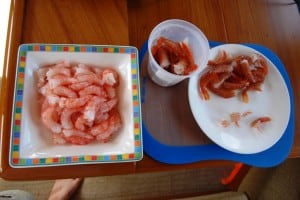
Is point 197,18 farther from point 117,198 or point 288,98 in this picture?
point 117,198

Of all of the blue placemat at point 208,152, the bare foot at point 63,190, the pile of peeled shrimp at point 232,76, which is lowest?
the bare foot at point 63,190

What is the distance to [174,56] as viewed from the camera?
62 cm

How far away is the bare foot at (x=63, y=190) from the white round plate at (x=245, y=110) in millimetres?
582

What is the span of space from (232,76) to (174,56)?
0.62ft

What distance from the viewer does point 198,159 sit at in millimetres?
626

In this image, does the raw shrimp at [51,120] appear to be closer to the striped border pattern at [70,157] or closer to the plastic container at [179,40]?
the striped border pattern at [70,157]

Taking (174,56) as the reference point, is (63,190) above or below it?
below

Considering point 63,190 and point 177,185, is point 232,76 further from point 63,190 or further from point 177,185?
point 63,190

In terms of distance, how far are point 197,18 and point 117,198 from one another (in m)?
0.68

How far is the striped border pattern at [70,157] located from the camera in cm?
49

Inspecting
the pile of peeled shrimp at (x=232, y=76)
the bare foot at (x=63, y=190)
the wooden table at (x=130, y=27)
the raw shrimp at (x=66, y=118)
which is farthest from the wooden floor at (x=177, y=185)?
the raw shrimp at (x=66, y=118)

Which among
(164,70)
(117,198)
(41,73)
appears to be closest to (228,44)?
(164,70)

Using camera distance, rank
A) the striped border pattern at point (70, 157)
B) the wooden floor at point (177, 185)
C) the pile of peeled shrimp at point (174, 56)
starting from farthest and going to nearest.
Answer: the wooden floor at point (177, 185) < the pile of peeled shrimp at point (174, 56) < the striped border pattern at point (70, 157)

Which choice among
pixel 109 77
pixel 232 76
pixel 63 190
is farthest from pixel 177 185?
pixel 109 77
